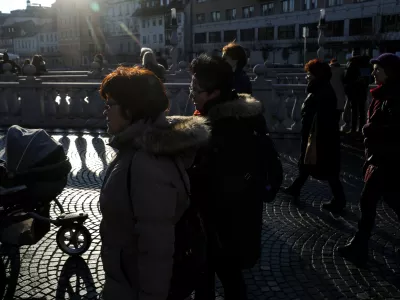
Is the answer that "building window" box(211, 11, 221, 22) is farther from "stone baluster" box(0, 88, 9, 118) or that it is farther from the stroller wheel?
the stroller wheel

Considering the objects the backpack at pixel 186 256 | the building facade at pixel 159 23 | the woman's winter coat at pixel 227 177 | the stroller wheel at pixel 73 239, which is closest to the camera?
the backpack at pixel 186 256

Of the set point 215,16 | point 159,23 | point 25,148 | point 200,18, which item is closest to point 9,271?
point 25,148

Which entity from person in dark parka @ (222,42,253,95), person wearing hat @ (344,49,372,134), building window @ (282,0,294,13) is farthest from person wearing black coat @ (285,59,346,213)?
building window @ (282,0,294,13)

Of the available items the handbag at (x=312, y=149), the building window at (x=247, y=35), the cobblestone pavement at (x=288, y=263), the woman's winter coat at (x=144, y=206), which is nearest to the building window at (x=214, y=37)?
the building window at (x=247, y=35)

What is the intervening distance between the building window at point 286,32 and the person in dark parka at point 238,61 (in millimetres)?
50024

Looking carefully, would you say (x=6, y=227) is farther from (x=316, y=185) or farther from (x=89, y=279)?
(x=316, y=185)

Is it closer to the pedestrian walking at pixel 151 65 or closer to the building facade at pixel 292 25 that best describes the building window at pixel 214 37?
the building facade at pixel 292 25

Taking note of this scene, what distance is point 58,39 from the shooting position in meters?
95.6

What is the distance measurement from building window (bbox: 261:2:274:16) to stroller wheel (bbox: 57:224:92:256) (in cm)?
5530

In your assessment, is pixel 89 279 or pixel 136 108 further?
pixel 89 279

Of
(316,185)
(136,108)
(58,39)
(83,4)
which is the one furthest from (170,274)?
(58,39)

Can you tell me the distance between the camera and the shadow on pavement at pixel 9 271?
373 cm

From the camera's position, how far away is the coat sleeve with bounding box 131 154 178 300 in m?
1.93

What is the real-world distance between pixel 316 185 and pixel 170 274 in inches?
210
